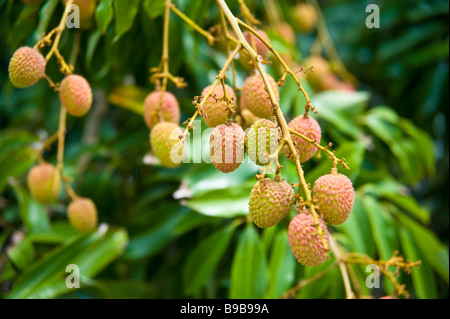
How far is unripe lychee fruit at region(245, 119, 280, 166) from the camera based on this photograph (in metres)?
0.53

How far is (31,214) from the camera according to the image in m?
1.12

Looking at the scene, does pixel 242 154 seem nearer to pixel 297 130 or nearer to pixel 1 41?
pixel 297 130

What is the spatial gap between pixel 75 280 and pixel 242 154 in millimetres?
523

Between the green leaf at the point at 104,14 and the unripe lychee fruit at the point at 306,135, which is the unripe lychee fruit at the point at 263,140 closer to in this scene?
the unripe lychee fruit at the point at 306,135

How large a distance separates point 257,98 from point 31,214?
0.75 metres

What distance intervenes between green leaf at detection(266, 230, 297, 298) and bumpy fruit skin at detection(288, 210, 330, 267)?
0.34 metres

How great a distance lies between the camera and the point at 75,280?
35.5 inches

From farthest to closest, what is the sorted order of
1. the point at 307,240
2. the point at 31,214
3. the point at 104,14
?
the point at 31,214, the point at 104,14, the point at 307,240

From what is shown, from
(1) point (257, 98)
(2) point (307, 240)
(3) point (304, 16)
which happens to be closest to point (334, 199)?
(2) point (307, 240)

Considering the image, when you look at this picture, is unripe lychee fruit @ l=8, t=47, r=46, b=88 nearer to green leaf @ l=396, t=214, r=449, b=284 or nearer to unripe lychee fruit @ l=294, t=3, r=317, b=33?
green leaf @ l=396, t=214, r=449, b=284

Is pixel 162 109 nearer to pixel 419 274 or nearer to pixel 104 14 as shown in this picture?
pixel 104 14

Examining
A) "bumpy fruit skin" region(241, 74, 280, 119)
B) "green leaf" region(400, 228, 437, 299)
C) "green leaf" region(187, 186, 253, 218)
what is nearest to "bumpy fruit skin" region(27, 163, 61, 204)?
"green leaf" region(187, 186, 253, 218)

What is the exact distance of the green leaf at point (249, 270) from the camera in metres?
0.85
